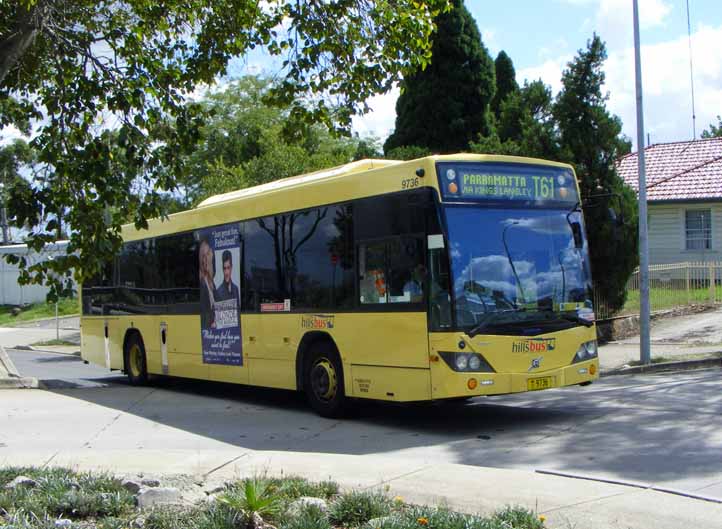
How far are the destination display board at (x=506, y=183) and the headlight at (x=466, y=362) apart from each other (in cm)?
184

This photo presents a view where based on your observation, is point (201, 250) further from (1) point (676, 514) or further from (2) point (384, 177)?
(1) point (676, 514)

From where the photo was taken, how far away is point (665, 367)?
1670cm

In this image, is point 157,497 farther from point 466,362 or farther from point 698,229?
point 698,229

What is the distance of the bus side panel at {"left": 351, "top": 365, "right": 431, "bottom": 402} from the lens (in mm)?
10320

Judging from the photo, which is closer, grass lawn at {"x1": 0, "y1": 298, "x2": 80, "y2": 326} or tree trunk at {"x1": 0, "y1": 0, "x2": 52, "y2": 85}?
tree trunk at {"x1": 0, "y1": 0, "x2": 52, "y2": 85}

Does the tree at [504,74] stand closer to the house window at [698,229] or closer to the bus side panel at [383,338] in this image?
the house window at [698,229]

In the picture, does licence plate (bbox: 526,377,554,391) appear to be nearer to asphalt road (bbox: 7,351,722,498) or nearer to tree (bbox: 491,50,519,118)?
asphalt road (bbox: 7,351,722,498)

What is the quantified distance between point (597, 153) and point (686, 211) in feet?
45.6

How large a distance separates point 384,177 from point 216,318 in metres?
5.00

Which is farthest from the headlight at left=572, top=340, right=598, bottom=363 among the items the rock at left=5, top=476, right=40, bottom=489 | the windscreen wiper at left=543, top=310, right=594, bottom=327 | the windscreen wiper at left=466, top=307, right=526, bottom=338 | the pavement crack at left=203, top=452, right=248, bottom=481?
the rock at left=5, top=476, right=40, bottom=489

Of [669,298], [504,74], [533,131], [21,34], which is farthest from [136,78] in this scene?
[504,74]

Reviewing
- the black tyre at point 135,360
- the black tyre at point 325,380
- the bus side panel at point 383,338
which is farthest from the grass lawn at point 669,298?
the bus side panel at point 383,338

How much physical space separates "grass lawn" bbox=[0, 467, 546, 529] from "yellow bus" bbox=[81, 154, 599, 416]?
3403 millimetres

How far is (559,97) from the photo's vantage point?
20734 mm
